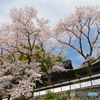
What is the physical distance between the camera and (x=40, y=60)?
704 inches

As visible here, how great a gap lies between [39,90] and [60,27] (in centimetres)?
837

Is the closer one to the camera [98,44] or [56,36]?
[98,44]

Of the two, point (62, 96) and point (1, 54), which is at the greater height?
point (1, 54)

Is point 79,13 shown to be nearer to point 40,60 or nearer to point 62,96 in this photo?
point 40,60

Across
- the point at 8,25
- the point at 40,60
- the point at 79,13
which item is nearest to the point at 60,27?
the point at 79,13

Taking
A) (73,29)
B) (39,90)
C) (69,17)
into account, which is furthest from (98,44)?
(39,90)

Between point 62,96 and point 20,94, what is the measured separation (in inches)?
154

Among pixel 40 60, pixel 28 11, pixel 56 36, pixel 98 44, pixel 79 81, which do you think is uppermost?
pixel 28 11

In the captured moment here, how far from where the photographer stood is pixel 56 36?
772 inches

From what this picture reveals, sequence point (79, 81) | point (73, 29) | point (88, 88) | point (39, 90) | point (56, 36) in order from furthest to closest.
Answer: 1. point (56, 36)
2. point (73, 29)
3. point (39, 90)
4. point (79, 81)
5. point (88, 88)

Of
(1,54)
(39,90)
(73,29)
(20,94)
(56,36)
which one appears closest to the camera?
(20,94)

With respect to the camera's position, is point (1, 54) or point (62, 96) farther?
point (1, 54)

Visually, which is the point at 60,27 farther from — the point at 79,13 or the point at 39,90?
the point at 39,90

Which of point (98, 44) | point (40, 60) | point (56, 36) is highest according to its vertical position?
point (56, 36)
